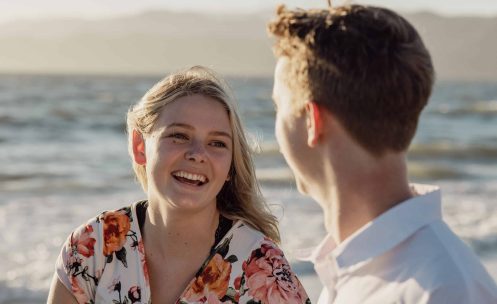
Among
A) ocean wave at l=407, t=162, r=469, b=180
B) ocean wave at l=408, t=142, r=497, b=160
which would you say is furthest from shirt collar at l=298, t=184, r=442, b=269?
ocean wave at l=408, t=142, r=497, b=160

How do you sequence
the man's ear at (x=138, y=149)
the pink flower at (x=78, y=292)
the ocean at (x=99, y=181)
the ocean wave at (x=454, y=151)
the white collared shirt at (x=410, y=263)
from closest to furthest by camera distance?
the white collared shirt at (x=410, y=263), the pink flower at (x=78, y=292), the man's ear at (x=138, y=149), the ocean at (x=99, y=181), the ocean wave at (x=454, y=151)

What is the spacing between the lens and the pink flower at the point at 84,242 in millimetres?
3715

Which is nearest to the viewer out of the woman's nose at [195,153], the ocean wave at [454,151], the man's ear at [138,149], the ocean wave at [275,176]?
the woman's nose at [195,153]

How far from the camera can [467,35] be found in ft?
181

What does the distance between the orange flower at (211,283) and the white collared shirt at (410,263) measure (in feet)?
5.83

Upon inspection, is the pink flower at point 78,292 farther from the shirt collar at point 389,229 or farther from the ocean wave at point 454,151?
the ocean wave at point 454,151

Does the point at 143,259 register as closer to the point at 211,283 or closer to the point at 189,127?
the point at 211,283

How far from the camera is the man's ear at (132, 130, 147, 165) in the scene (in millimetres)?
3833

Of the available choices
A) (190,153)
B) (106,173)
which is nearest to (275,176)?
(106,173)

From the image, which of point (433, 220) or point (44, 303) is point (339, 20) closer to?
point (433, 220)

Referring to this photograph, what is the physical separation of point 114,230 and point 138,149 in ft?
1.11

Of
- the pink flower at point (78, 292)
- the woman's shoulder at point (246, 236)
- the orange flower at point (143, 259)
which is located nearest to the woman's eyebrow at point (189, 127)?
the woman's shoulder at point (246, 236)

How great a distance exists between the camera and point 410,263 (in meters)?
1.74

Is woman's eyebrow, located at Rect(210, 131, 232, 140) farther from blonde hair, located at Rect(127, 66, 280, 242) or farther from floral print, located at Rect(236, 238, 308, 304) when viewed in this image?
floral print, located at Rect(236, 238, 308, 304)
